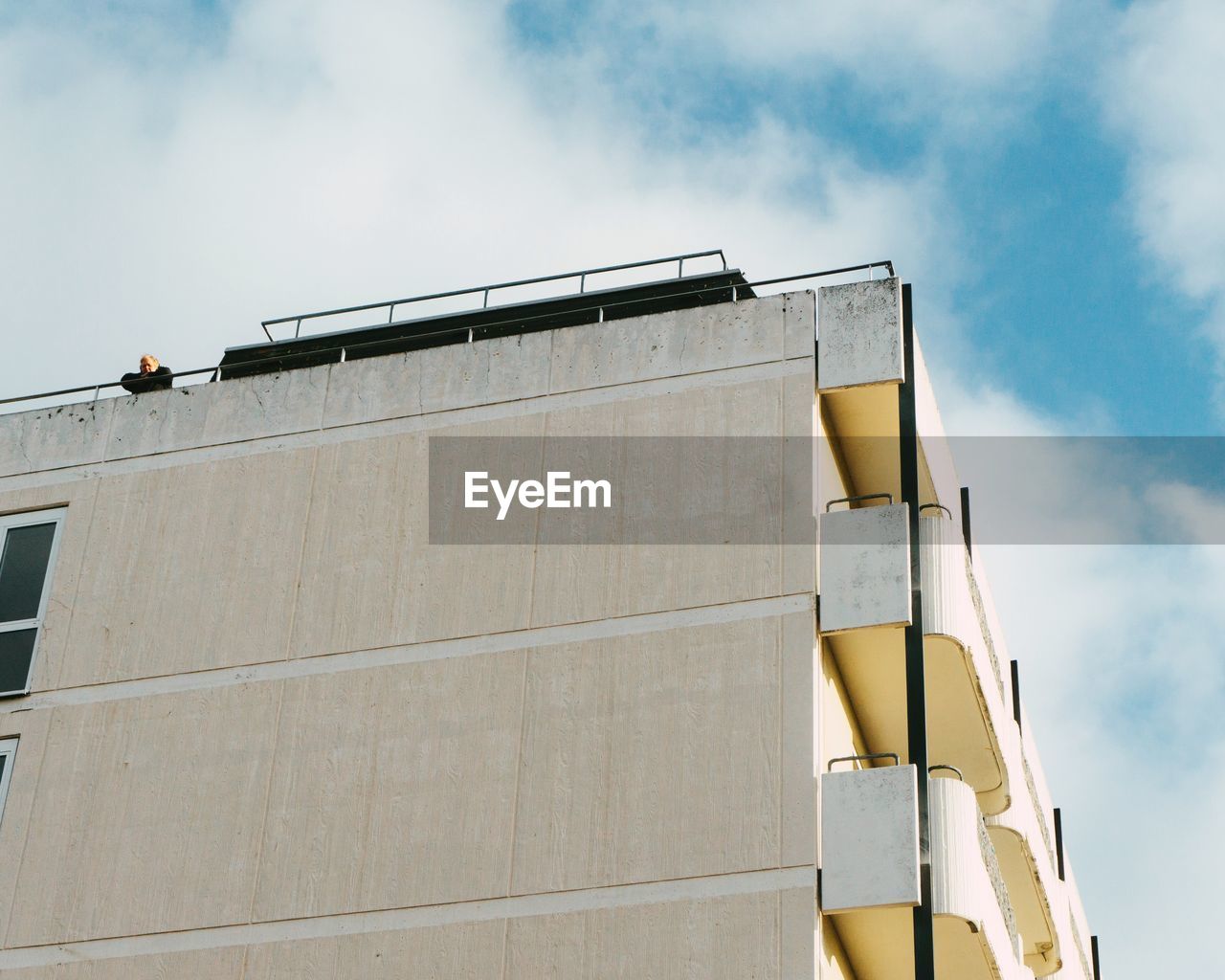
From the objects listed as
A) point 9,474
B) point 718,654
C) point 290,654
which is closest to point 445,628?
point 290,654

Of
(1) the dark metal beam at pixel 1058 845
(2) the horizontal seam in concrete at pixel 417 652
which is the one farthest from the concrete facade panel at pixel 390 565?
(1) the dark metal beam at pixel 1058 845

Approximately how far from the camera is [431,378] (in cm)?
2442

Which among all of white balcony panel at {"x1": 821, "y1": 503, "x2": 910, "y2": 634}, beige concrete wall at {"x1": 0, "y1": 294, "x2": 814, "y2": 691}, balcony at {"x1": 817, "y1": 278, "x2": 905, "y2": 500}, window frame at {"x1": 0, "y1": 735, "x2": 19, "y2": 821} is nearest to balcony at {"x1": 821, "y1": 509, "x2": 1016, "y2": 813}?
white balcony panel at {"x1": 821, "y1": 503, "x2": 910, "y2": 634}

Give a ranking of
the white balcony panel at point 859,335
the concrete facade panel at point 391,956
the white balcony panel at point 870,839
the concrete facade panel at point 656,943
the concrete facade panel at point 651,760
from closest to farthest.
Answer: the concrete facade panel at point 656,943
the white balcony panel at point 870,839
the concrete facade panel at point 651,760
the concrete facade panel at point 391,956
the white balcony panel at point 859,335

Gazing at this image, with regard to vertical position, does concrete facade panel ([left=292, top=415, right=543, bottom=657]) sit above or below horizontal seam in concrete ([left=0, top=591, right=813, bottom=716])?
above

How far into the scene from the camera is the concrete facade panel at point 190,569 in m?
23.4

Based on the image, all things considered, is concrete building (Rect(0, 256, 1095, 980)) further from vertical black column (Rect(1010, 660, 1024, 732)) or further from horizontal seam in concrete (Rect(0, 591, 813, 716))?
vertical black column (Rect(1010, 660, 1024, 732))

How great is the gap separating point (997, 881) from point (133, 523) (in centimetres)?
1160

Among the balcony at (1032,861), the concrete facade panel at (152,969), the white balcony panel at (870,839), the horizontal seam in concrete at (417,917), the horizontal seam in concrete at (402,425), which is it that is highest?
the horizontal seam in concrete at (402,425)

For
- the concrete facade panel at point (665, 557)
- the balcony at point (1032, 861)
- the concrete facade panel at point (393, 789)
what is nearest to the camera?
the concrete facade panel at point (393, 789)

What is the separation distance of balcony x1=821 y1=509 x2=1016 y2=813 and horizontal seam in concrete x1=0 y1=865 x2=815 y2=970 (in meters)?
3.04

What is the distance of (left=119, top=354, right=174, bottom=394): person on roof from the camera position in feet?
85.5

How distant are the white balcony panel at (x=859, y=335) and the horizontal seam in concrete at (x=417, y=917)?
6.06m

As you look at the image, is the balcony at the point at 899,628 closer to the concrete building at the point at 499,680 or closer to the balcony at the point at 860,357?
the concrete building at the point at 499,680
